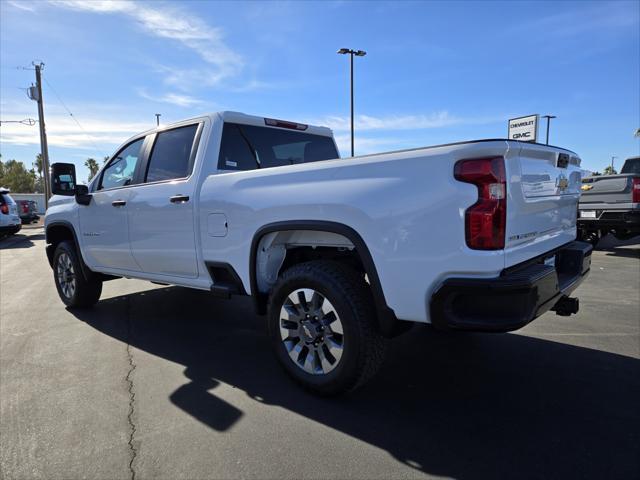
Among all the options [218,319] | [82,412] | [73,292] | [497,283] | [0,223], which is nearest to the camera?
[497,283]

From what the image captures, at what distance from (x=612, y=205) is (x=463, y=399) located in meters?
7.85

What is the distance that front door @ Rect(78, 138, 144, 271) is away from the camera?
4473 millimetres

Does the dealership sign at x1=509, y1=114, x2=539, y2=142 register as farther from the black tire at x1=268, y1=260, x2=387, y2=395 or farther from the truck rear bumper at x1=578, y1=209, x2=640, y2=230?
the black tire at x1=268, y1=260, x2=387, y2=395

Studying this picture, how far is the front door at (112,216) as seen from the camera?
14.7ft

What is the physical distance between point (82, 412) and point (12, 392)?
0.74 meters

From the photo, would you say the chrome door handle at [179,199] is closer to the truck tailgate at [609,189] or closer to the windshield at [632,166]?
the truck tailgate at [609,189]

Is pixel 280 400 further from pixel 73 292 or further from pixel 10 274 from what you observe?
pixel 10 274

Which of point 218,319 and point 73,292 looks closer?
point 218,319

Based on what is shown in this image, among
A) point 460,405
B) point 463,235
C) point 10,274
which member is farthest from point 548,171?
point 10,274

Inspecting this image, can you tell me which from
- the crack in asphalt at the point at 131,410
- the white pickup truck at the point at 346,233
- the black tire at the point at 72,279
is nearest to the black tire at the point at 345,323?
the white pickup truck at the point at 346,233

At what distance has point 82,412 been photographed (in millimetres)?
2857

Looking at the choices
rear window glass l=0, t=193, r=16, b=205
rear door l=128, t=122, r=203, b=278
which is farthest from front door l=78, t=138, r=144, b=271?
rear window glass l=0, t=193, r=16, b=205

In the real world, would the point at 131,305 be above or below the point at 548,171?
below

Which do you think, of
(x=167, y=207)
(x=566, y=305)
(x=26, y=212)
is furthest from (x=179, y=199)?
(x=26, y=212)
